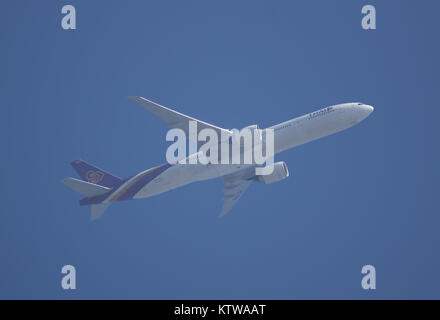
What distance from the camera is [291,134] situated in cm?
4747

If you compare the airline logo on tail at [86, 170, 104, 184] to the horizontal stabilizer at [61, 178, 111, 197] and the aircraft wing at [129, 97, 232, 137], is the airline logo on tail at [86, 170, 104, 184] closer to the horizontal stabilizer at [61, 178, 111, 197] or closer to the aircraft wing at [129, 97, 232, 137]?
the horizontal stabilizer at [61, 178, 111, 197]

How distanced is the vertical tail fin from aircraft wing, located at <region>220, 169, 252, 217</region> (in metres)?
9.65

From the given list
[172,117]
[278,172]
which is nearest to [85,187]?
[172,117]

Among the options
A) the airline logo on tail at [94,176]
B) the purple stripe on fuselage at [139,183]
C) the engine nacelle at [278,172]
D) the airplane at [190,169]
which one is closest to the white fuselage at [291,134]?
the airplane at [190,169]

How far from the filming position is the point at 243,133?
46.6m

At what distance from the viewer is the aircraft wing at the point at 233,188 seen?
5366 centimetres

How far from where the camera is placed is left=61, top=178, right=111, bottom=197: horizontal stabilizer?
47.7 metres

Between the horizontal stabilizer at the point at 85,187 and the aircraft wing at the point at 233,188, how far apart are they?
35.0ft

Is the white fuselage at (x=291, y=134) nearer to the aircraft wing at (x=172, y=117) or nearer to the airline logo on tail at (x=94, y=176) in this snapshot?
the aircraft wing at (x=172, y=117)

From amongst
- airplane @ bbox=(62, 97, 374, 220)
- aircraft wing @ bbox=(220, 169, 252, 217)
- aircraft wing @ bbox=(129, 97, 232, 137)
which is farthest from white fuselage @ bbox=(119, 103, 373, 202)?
aircraft wing @ bbox=(220, 169, 252, 217)

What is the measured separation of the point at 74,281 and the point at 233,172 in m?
16.7

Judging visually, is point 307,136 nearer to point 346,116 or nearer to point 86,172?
point 346,116

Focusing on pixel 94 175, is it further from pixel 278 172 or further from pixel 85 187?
pixel 278 172

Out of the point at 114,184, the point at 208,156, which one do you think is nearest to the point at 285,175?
the point at 208,156
